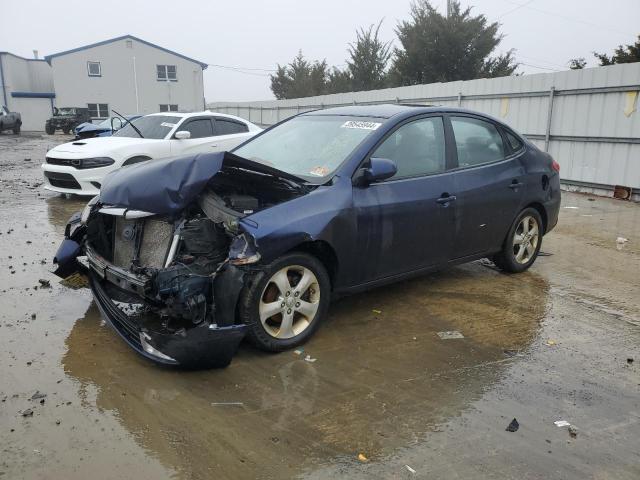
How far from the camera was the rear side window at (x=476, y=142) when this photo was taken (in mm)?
5121

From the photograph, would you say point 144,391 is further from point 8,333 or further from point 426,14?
point 426,14

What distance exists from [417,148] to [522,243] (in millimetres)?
1919

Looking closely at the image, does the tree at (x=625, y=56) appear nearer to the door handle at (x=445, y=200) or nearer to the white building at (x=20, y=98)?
the door handle at (x=445, y=200)

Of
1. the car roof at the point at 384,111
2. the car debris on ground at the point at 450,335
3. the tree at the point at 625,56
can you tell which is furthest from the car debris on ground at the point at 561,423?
the tree at the point at 625,56

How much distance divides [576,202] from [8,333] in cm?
1011

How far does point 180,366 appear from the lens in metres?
3.47

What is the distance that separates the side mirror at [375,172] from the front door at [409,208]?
0.07 m

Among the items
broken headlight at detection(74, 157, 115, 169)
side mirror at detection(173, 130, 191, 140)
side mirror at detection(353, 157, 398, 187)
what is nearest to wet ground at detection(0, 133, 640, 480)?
side mirror at detection(353, 157, 398, 187)

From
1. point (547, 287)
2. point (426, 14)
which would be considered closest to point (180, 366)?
point (547, 287)

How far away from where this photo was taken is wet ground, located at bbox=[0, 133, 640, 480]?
276cm

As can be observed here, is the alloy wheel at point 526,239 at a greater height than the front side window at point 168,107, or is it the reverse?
the front side window at point 168,107

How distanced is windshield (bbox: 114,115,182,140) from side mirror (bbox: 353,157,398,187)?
6.68 m

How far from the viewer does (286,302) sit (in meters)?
3.87

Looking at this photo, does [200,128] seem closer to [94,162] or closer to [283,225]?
[94,162]
